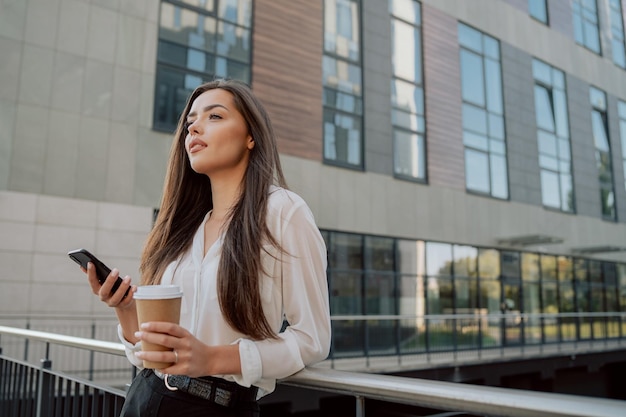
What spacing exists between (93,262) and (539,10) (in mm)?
26320

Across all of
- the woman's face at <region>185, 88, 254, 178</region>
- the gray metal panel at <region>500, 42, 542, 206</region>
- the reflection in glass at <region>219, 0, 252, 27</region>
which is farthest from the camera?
the gray metal panel at <region>500, 42, 542, 206</region>

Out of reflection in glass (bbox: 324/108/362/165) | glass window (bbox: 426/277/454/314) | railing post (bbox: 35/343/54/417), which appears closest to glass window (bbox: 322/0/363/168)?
reflection in glass (bbox: 324/108/362/165)

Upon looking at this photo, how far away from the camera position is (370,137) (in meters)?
17.1

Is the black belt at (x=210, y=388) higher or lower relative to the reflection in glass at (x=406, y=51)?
lower

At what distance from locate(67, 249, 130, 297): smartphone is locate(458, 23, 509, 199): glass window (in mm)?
18777

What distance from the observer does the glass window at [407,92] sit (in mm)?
18016

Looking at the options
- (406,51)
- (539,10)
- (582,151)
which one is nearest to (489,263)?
(406,51)

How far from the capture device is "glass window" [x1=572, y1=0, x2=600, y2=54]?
86.0ft

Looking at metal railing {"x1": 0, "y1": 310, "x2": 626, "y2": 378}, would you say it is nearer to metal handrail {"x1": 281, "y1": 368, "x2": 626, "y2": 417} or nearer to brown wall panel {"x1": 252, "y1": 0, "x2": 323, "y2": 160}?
brown wall panel {"x1": 252, "y1": 0, "x2": 323, "y2": 160}

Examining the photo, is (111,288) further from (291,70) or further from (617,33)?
(617,33)

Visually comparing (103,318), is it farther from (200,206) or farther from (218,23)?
(200,206)

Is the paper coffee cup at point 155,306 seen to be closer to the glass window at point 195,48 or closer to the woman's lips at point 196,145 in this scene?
the woman's lips at point 196,145

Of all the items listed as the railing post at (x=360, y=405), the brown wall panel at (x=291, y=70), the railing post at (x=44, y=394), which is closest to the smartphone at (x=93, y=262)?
the railing post at (x=360, y=405)

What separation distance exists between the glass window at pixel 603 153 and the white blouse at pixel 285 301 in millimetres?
27090
